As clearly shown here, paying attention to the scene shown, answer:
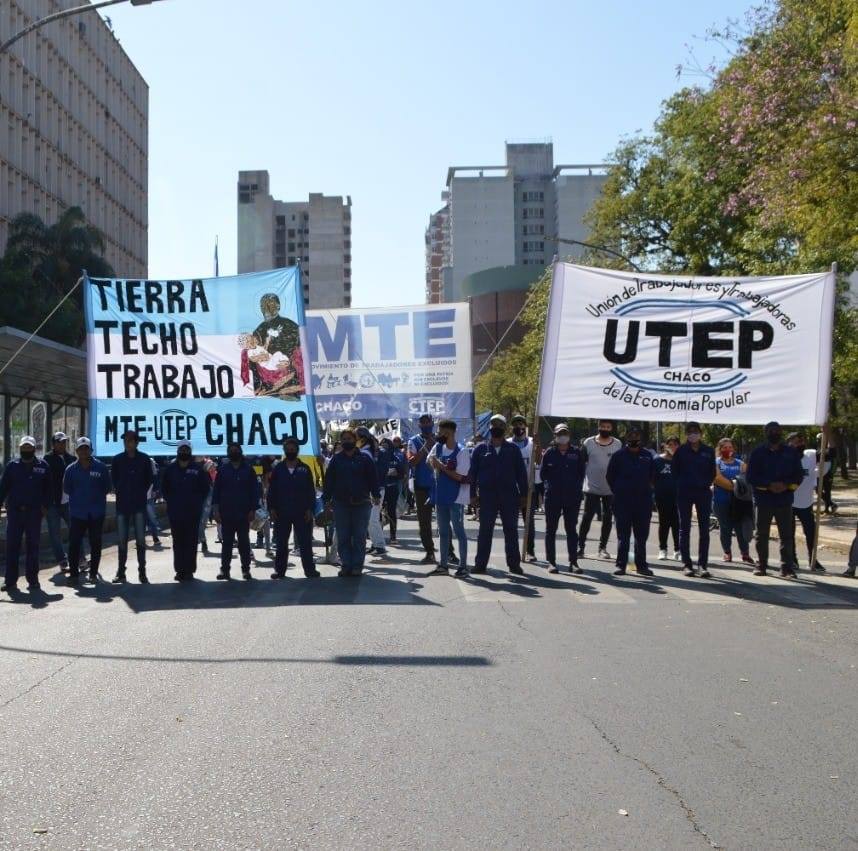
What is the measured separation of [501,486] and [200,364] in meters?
4.03

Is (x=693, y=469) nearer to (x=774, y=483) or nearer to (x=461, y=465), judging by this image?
(x=774, y=483)

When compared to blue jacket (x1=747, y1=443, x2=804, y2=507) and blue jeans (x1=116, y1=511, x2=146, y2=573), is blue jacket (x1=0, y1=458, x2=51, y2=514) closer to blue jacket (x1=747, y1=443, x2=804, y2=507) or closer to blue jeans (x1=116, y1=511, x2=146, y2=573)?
blue jeans (x1=116, y1=511, x2=146, y2=573)

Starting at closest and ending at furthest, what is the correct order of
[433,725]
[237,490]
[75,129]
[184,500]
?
1. [433,725]
2. [184,500]
3. [237,490]
4. [75,129]

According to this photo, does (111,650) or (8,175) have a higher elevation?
(8,175)

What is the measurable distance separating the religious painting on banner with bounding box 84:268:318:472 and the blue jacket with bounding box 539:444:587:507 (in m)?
2.92

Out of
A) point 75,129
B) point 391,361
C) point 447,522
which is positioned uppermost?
point 75,129

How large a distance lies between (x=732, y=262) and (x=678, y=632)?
29590mm

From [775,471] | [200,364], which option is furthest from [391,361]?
[775,471]

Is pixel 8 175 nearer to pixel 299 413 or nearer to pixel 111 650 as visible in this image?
pixel 299 413

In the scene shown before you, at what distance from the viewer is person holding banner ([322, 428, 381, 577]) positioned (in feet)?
43.5

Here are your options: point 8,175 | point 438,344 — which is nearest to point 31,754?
point 438,344

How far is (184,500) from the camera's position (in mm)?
13602

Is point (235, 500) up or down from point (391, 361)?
down

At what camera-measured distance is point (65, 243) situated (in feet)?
171
